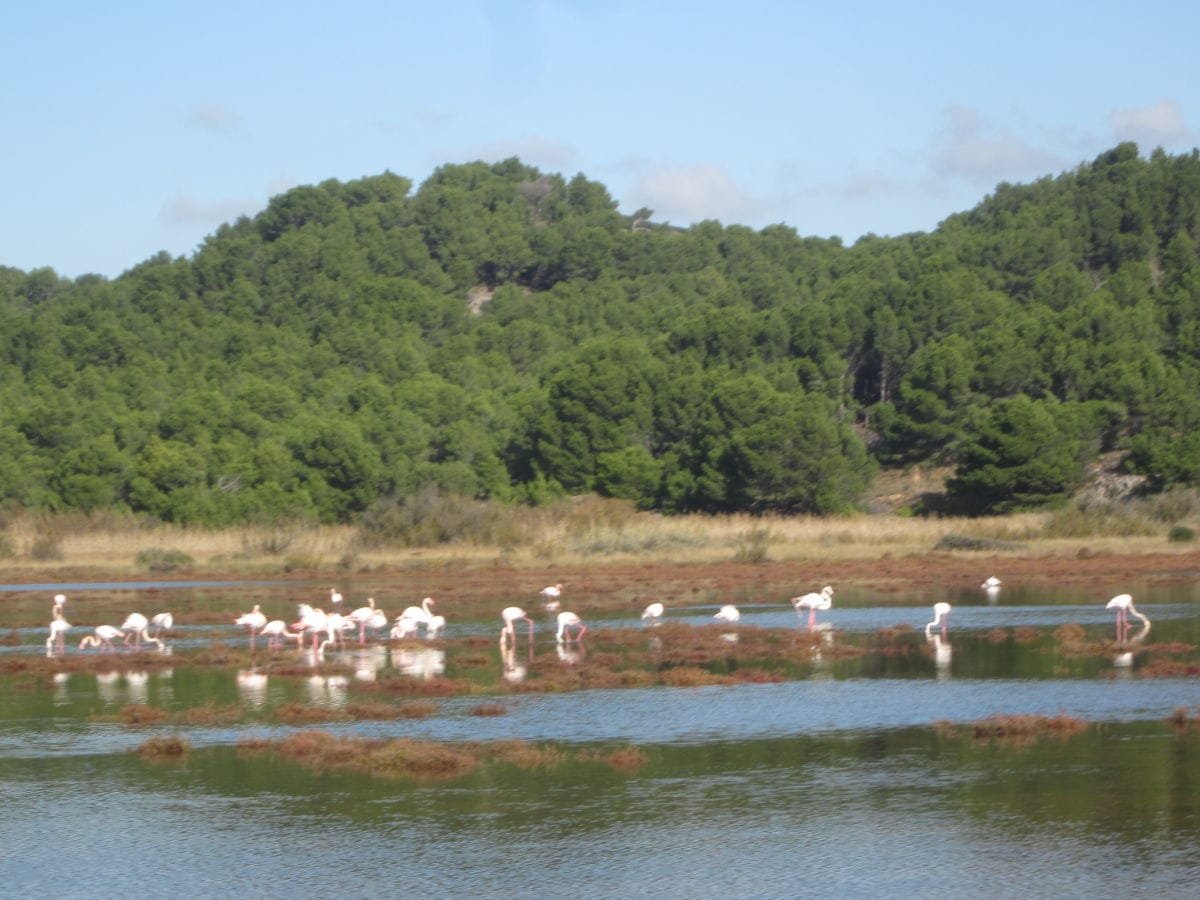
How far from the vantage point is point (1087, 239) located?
8219 centimetres

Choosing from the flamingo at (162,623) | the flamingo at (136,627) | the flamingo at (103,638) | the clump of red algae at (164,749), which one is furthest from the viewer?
the flamingo at (162,623)

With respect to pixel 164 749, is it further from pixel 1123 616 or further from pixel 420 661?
pixel 1123 616

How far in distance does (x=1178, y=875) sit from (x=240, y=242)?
104 metres

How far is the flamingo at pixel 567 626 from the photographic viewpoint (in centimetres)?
2603

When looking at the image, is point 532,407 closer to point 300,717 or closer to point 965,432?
point 965,432

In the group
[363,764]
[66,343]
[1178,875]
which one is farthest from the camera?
[66,343]

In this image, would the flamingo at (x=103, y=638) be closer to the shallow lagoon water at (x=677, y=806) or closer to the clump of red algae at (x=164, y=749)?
the shallow lagoon water at (x=677, y=806)

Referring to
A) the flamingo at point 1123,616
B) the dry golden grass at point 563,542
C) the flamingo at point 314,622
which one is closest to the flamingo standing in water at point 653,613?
the flamingo at point 314,622

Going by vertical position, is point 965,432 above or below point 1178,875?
above

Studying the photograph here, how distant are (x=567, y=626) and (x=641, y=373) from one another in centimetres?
4416

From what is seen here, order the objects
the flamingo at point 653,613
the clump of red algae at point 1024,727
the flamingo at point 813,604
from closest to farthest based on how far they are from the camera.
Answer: the clump of red algae at point 1024,727 < the flamingo at point 813,604 < the flamingo at point 653,613

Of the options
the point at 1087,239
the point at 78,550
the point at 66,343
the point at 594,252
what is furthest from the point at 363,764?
the point at 594,252

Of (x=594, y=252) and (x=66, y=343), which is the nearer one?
(x=66, y=343)

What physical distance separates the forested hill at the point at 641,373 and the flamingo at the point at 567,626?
31548 mm
